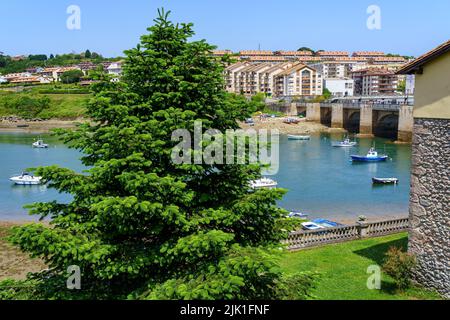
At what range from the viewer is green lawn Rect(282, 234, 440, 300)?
13.3 meters

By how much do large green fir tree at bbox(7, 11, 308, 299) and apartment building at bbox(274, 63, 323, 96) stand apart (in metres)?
127

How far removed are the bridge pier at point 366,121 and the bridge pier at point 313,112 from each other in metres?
15.9

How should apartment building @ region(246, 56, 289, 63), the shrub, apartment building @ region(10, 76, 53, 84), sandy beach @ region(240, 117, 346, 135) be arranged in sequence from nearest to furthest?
the shrub, sandy beach @ region(240, 117, 346, 135), apartment building @ region(10, 76, 53, 84), apartment building @ region(246, 56, 289, 63)

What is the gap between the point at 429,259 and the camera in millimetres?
13422

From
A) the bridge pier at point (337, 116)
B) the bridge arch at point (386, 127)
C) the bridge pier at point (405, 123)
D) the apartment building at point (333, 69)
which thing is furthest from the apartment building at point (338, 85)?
the bridge pier at point (405, 123)

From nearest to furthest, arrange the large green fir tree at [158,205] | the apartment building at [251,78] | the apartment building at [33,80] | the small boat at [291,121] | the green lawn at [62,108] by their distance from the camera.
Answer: the large green fir tree at [158,205], the small boat at [291,121], the green lawn at [62,108], the apartment building at [251,78], the apartment building at [33,80]

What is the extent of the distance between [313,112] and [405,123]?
30.0 m

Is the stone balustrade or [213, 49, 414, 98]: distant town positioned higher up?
[213, 49, 414, 98]: distant town

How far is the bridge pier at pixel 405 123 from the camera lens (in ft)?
229

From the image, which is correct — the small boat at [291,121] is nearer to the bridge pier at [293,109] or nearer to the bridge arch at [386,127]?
the bridge pier at [293,109]

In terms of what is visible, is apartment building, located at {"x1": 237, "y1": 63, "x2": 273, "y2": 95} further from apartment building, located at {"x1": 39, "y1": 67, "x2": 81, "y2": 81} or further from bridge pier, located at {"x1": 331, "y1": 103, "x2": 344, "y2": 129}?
apartment building, located at {"x1": 39, "y1": 67, "x2": 81, "y2": 81}

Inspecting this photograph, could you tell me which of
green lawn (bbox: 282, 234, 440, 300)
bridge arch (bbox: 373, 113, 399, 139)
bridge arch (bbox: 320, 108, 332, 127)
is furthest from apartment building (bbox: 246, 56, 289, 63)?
green lawn (bbox: 282, 234, 440, 300)

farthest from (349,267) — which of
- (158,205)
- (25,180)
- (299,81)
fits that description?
(299,81)
